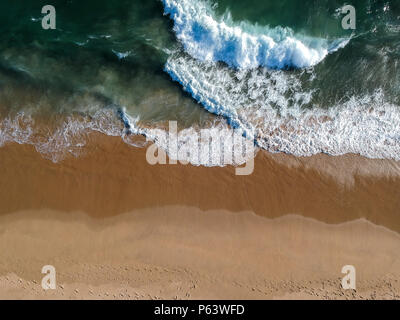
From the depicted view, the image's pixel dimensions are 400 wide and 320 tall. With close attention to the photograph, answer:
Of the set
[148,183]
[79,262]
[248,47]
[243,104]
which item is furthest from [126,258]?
[248,47]

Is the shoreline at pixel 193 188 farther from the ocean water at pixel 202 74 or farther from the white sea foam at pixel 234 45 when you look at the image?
the white sea foam at pixel 234 45

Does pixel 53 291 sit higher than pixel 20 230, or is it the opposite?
pixel 20 230

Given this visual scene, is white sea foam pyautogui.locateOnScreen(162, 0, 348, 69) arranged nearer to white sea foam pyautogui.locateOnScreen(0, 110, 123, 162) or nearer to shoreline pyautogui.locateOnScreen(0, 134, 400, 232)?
shoreline pyautogui.locateOnScreen(0, 134, 400, 232)

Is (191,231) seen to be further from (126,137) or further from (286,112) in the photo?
(286,112)

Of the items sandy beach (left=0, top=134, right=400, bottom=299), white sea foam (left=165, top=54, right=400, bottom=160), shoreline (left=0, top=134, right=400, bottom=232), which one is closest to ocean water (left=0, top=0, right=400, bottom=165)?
white sea foam (left=165, top=54, right=400, bottom=160)

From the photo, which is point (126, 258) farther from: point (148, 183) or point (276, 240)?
point (276, 240)

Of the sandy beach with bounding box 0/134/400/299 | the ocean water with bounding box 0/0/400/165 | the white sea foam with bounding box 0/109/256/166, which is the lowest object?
the sandy beach with bounding box 0/134/400/299

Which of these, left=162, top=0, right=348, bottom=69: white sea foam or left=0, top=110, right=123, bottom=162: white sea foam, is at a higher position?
left=162, top=0, right=348, bottom=69: white sea foam

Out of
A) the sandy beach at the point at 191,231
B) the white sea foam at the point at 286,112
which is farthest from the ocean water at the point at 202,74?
the sandy beach at the point at 191,231
